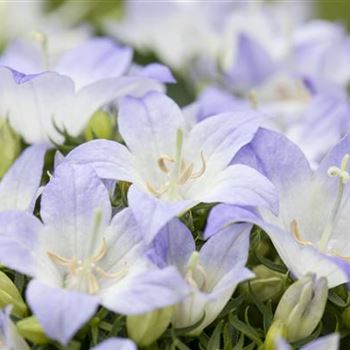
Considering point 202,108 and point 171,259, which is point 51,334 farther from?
point 202,108

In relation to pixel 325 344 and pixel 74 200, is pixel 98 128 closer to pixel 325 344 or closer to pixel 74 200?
pixel 74 200

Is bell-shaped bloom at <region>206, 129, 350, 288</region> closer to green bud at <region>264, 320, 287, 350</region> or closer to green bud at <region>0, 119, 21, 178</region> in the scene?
green bud at <region>264, 320, 287, 350</region>

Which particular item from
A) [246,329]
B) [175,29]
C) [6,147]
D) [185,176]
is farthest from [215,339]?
[175,29]

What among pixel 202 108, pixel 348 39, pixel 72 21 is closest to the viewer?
pixel 202 108

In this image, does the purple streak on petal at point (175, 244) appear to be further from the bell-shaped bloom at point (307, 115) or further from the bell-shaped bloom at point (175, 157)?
the bell-shaped bloom at point (307, 115)

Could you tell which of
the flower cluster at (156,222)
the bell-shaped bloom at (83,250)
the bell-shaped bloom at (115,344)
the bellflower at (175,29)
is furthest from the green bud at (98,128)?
the bellflower at (175,29)

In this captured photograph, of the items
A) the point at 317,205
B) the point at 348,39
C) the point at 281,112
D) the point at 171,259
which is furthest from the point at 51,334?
the point at 348,39

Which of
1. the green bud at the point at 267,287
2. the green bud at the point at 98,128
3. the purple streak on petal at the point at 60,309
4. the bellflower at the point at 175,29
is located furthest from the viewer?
the bellflower at the point at 175,29
